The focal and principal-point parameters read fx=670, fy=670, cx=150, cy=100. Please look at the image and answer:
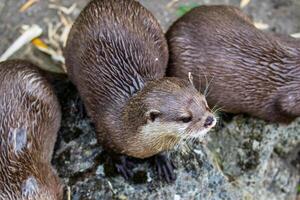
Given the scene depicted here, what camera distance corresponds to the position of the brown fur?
3111 millimetres

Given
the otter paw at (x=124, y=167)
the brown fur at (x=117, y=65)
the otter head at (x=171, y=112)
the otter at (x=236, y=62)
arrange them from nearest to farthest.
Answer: the otter head at (x=171, y=112), the brown fur at (x=117, y=65), the otter paw at (x=124, y=167), the otter at (x=236, y=62)

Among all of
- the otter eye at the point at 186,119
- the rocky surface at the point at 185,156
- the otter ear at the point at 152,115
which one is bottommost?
the rocky surface at the point at 185,156

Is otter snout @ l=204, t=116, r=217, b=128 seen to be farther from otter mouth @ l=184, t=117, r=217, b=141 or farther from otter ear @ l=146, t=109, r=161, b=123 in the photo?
otter ear @ l=146, t=109, r=161, b=123

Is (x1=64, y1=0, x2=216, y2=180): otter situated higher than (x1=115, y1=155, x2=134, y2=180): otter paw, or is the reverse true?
(x1=64, y1=0, x2=216, y2=180): otter

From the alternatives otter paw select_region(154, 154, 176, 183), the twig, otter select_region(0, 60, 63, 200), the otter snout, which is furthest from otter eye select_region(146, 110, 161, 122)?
the twig

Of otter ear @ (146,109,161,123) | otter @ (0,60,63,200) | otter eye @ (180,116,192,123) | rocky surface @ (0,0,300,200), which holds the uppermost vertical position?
otter ear @ (146,109,161,123)

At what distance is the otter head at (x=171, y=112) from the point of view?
9.23ft

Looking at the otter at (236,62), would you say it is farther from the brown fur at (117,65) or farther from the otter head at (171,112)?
the otter head at (171,112)

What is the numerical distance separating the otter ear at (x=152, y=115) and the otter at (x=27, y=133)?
598mm

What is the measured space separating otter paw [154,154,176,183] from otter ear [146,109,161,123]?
43 cm

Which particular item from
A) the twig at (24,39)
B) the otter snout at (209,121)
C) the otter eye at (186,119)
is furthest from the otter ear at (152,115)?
the twig at (24,39)

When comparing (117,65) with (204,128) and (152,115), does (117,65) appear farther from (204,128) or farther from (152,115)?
(204,128)

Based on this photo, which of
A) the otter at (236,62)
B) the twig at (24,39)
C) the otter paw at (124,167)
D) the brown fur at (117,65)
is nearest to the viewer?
the brown fur at (117,65)

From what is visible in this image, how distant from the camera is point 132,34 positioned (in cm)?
323
